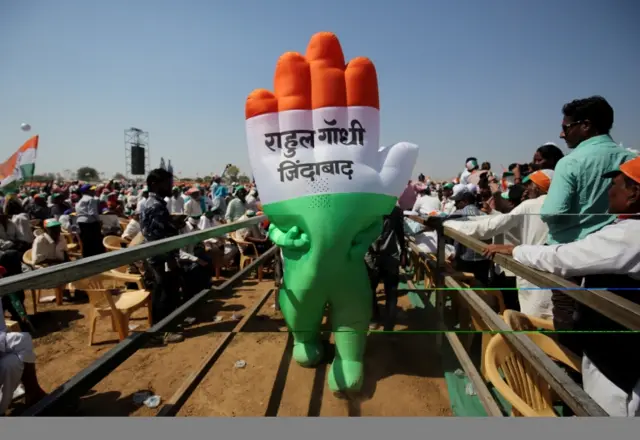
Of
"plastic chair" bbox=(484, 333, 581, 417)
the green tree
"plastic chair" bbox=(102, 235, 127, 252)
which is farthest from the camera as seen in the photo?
the green tree

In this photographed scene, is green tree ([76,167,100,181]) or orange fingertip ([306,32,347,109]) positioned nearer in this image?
orange fingertip ([306,32,347,109])

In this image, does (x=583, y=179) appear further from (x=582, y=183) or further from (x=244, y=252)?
(x=244, y=252)

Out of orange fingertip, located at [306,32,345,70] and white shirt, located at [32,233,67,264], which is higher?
orange fingertip, located at [306,32,345,70]

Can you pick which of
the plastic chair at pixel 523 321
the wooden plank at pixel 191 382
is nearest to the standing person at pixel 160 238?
the wooden plank at pixel 191 382

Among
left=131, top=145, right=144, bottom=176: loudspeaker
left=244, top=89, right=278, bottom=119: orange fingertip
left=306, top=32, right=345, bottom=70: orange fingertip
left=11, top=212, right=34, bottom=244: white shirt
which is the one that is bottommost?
left=11, top=212, right=34, bottom=244: white shirt

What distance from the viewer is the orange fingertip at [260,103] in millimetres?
2463

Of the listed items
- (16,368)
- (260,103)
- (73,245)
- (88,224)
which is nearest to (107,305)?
(16,368)

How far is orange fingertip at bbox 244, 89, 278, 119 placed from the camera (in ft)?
8.08

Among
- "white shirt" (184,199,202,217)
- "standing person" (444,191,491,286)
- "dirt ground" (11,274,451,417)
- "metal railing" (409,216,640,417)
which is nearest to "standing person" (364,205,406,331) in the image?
"standing person" (444,191,491,286)

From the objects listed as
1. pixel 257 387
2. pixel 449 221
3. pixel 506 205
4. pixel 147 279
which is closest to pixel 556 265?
pixel 449 221

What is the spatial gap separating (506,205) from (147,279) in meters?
4.09

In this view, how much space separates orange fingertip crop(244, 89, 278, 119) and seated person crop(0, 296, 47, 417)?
176 cm

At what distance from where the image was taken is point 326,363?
103 inches

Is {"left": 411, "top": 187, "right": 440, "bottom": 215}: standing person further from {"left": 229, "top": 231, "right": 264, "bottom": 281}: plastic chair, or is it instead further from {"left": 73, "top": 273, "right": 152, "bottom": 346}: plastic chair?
{"left": 73, "top": 273, "right": 152, "bottom": 346}: plastic chair
